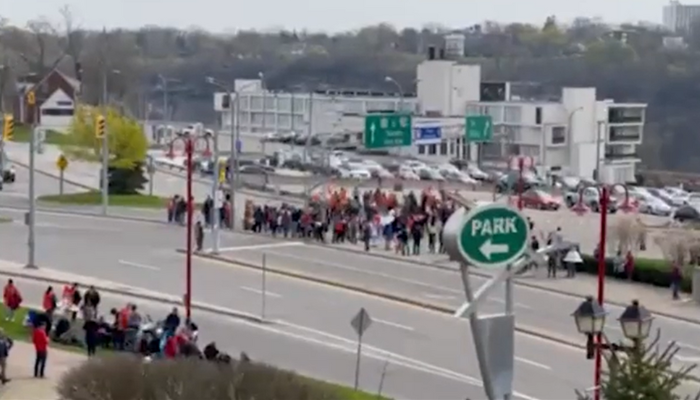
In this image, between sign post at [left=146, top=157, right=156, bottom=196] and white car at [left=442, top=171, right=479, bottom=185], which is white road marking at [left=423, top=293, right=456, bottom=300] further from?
white car at [left=442, top=171, right=479, bottom=185]

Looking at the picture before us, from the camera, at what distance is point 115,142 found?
61531 millimetres

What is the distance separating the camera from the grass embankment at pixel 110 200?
57.8 m

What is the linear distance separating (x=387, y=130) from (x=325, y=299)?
16.2 m

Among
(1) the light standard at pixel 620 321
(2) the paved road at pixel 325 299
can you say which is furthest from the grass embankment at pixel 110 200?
(1) the light standard at pixel 620 321

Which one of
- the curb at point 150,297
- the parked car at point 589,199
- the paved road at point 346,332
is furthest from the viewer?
the parked car at point 589,199

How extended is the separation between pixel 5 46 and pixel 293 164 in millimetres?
67746

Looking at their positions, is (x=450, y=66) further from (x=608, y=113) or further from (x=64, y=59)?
(x=64, y=59)

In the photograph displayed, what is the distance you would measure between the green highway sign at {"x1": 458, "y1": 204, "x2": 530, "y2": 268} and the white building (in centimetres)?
8870

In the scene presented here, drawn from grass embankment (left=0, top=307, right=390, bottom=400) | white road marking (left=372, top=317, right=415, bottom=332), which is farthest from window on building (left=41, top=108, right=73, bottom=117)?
grass embankment (left=0, top=307, right=390, bottom=400)

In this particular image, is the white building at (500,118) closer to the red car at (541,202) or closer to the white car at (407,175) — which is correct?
the white car at (407,175)

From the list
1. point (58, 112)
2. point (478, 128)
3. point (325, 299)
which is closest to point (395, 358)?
point (325, 299)

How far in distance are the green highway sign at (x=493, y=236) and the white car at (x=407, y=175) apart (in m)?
68.9

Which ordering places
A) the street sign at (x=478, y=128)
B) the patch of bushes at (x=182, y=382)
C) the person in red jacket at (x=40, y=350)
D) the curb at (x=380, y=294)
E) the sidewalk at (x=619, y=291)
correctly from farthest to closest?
the street sign at (x=478, y=128), the sidewalk at (x=619, y=291), the curb at (x=380, y=294), the person in red jacket at (x=40, y=350), the patch of bushes at (x=182, y=382)

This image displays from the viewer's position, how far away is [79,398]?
19.0 meters
